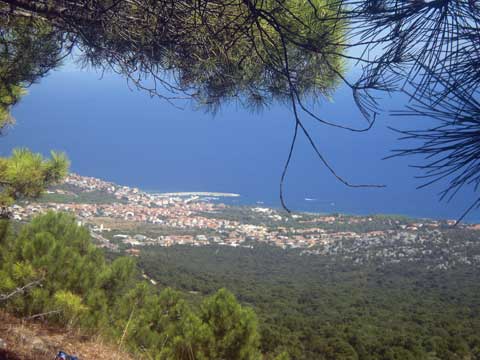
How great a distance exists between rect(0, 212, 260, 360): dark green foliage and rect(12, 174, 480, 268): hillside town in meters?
12.3

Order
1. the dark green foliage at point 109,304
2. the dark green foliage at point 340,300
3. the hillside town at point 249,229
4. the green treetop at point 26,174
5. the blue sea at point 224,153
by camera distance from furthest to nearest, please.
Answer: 1. the blue sea at point 224,153
2. the hillside town at point 249,229
3. the dark green foliage at point 340,300
4. the green treetop at point 26,174
5. the dark green foliage at point 109,304

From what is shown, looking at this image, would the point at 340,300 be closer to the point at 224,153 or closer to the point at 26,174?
the point at 26,174

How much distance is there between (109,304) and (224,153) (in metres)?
53.7

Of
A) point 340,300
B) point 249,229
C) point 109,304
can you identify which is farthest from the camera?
point 249,229

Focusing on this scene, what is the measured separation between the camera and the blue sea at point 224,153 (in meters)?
39.3

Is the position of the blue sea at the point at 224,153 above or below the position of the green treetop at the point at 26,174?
above

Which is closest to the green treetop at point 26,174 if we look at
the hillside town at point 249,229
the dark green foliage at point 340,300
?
the dark green foliage at point 340,300

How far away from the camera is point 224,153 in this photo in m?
56.7

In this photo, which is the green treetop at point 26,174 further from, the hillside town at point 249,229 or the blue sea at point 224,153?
the blue sea at point 224,153

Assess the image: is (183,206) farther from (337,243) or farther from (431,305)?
(431,305)

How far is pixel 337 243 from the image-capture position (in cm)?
2103

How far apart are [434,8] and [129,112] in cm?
7416

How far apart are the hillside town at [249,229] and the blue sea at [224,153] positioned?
7.07 m

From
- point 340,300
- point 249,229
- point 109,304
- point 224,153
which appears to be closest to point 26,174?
point 109,304
